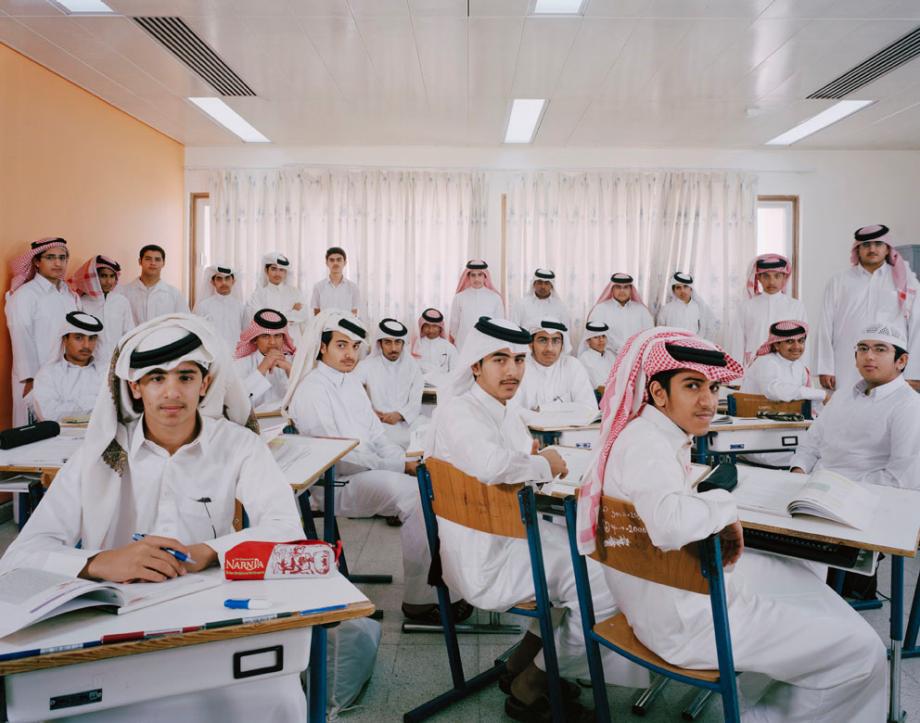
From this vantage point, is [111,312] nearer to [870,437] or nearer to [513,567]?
[513,567]

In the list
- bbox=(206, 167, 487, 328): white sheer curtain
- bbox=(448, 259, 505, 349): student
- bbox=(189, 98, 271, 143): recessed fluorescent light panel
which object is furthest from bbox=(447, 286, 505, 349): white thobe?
bbox=(189, 98, 271, 143): recessed fluorescent light panel

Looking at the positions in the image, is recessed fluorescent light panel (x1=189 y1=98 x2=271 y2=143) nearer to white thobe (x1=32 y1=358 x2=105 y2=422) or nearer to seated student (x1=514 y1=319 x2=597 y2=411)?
white thobe (x1=32 y1=358 x2=105 y2=422)

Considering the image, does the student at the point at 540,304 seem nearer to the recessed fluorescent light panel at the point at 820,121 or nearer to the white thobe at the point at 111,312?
the recessed fluorescent light panel at the point at 820,121

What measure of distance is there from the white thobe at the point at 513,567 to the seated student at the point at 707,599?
28cm

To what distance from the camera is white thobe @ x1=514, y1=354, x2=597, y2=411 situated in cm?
534

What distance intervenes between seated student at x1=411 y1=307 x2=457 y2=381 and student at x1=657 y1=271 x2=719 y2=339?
2.68 meters

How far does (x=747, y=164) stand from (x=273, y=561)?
8.53 metres

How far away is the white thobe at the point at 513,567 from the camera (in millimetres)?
2082

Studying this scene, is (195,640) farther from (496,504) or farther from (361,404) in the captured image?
(361,404)

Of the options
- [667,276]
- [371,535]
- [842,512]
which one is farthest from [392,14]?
[667,276]

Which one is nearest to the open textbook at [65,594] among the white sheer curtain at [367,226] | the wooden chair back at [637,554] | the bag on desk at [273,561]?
the bag on desk at [273,561]

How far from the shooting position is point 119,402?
1779mm

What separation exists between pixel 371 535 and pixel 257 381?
1.43 metres

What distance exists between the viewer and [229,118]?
714 cm
